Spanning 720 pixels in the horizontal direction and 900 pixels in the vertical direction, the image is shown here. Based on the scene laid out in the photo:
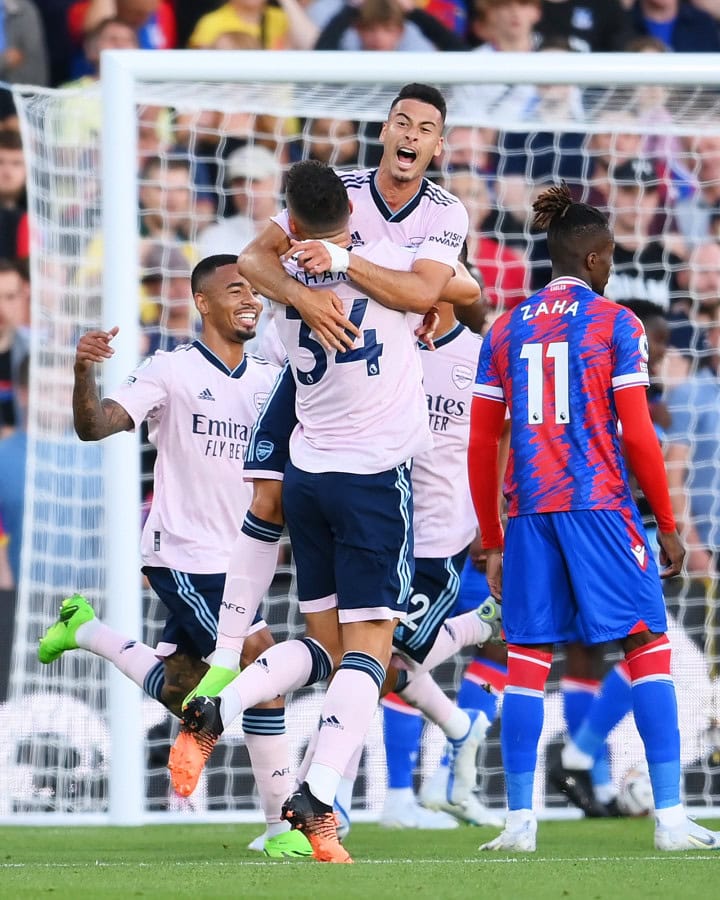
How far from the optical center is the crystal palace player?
4.84 metres

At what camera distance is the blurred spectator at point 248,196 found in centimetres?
892

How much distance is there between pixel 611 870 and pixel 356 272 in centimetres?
178

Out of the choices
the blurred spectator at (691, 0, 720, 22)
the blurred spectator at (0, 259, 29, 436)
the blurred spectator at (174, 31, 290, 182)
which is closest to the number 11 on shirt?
the blurred spectator at (174, 31, 290, 182)

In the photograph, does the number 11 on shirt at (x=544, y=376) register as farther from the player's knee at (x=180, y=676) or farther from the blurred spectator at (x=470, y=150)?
the blurred spectator at (x=470, y=150)

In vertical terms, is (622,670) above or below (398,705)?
above

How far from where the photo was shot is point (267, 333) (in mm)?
6496

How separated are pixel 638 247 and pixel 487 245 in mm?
874

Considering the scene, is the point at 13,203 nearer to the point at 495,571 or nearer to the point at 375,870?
the point at 495,571

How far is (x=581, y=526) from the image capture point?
4.89 m

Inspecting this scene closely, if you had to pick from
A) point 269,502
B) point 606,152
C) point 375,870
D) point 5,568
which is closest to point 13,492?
point 5,568

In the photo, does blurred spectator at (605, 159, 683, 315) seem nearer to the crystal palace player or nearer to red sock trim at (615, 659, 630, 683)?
red sock trim at (615, 659, 630, 683)

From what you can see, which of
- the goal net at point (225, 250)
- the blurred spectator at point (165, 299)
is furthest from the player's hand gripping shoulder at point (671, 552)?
the blurred spectator at point (165, 299)

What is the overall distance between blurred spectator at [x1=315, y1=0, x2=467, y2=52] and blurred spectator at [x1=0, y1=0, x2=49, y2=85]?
190cm

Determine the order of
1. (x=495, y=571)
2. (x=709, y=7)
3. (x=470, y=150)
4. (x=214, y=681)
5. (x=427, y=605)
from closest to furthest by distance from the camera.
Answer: (x=214, y=681) < (x=495, y=571) < (x=427, y=605) < (x=470, y=150) < (x=709, y=7)
